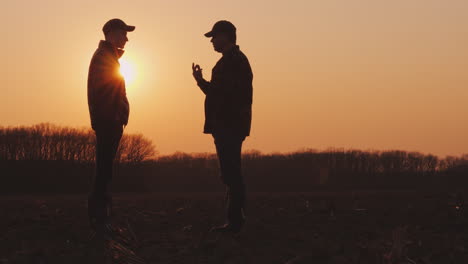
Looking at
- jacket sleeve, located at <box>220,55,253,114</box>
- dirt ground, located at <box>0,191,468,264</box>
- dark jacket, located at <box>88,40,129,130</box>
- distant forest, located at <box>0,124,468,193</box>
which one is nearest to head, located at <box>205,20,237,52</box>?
jacket sleeve, located at <box>220,55,253,114</box>

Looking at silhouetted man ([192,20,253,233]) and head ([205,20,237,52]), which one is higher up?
head ([205,20,237,52])

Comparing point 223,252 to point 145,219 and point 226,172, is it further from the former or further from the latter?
point 145,219

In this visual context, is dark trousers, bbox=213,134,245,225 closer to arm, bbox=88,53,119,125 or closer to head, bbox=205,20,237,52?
head, bbox=205,20,237,52

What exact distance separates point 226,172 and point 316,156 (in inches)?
4326

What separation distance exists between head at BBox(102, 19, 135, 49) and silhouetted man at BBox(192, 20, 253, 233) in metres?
1.04

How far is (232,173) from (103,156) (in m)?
1.57

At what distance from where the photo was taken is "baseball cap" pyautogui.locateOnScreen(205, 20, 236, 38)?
7.39 meters

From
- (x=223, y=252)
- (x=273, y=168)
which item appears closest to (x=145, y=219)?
(x=223, y=252)

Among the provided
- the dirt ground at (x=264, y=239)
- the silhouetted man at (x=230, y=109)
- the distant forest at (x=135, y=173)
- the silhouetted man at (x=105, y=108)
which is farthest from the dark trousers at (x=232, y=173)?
the distant forest at (x=135, y=173)

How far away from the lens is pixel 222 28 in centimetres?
739

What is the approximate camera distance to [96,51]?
7.23 m

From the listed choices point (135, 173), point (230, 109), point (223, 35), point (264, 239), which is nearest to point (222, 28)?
point (223, 35)

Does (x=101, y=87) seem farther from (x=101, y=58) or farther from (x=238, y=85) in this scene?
(x=238, y=85)

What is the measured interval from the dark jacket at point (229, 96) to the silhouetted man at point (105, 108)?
1072mm
